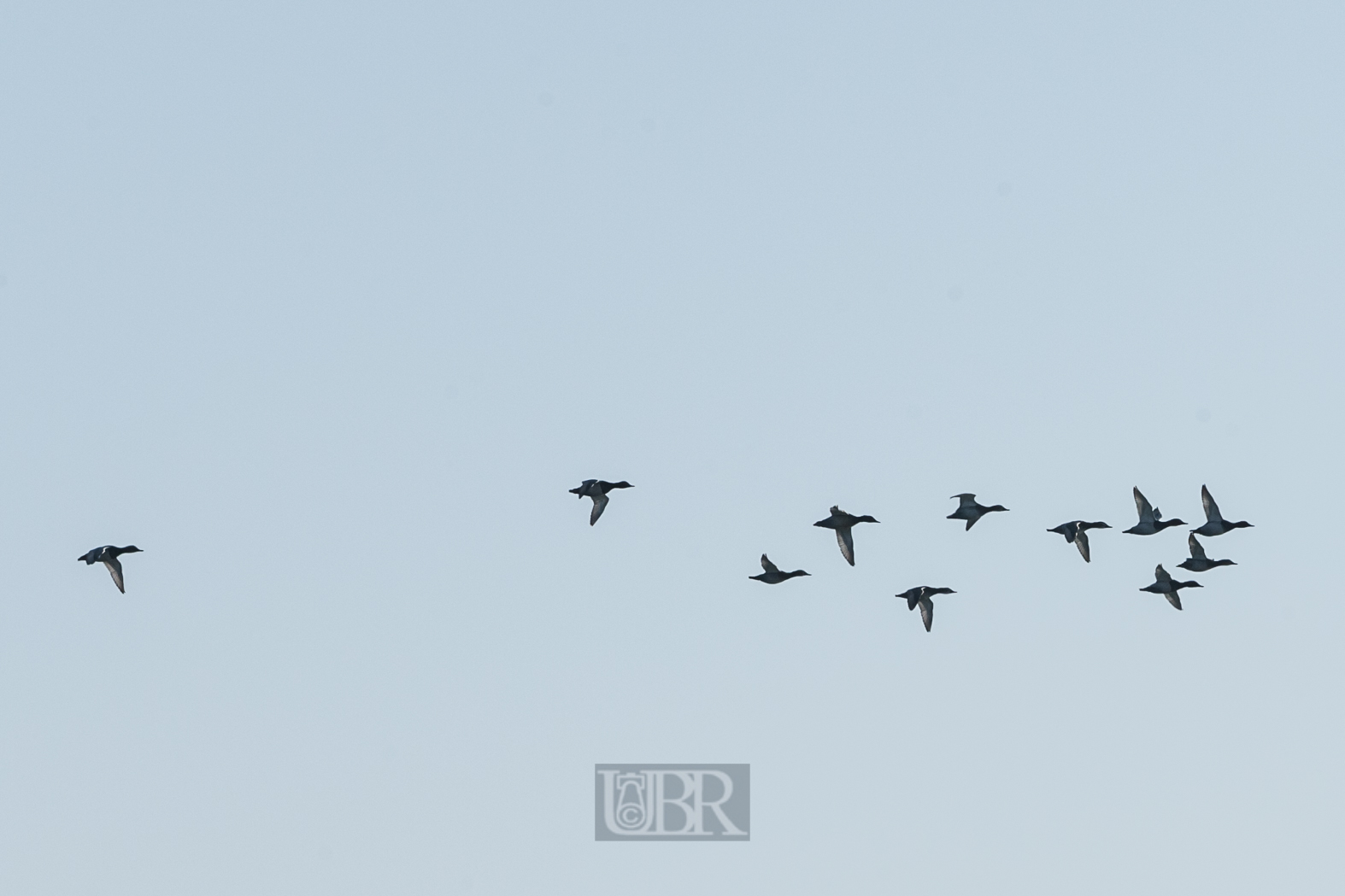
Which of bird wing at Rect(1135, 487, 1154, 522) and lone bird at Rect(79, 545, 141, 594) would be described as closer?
lone bird at Rect(79, 545, 141, 594)

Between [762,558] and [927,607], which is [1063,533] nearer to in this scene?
[927,607]

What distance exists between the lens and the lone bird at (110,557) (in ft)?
308

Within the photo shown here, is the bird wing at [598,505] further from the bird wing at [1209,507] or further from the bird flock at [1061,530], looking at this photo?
the bird wing at [1209,507]

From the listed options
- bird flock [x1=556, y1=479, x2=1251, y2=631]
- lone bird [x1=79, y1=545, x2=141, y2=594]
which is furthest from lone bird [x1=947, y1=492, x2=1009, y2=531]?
lone bird [x1=79, y1=545, x2=141, y2=594]

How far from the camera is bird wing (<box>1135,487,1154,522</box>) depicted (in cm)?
10544

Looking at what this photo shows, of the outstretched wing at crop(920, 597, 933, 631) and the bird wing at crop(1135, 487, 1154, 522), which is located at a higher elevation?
the bird wing at crop(1135, 487, 1154, 522)

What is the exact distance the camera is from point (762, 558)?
4242 inches

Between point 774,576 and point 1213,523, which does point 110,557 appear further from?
point 1213,523

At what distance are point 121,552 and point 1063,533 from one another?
4037 centimetres

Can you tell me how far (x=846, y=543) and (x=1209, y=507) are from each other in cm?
1829

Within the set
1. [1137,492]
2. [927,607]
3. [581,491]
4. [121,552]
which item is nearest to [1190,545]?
[1137,492]

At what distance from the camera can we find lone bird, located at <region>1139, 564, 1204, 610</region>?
10581 centimetres

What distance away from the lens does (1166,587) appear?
106062 mm

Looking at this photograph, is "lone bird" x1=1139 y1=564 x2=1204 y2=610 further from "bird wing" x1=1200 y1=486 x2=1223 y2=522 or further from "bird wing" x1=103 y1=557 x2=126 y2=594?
"bird wing" x1=103 y1=557 x2=126 y2=594
